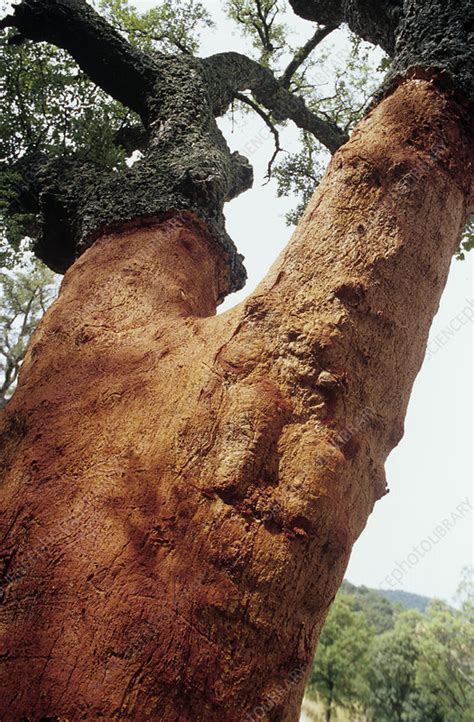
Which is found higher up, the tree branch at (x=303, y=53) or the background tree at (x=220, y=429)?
the tree branch at (x=303, y=53)

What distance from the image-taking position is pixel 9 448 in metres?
2.17

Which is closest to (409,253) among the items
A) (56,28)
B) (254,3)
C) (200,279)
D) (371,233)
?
(371,233)

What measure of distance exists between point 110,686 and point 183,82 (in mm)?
4786

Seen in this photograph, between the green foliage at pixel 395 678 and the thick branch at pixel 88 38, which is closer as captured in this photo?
the thick branch at pixel 88 38

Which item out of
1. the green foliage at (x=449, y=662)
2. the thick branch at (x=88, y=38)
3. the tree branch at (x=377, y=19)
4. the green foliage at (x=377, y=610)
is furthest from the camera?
the green foliage at (x=377, y=610)

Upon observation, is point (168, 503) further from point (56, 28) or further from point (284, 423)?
point (56, 28)

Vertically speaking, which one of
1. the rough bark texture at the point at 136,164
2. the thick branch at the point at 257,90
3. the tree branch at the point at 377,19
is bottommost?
the rough bark texture at the point at 136,164

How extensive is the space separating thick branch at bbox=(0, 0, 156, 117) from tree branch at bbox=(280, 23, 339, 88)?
5083 mm

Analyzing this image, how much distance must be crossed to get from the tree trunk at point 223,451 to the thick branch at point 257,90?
138 inches

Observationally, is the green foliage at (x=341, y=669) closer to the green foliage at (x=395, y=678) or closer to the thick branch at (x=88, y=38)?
the green foliage at (x=395, y=678)

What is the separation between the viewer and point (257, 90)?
6.86 m

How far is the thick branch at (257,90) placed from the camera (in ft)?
18.7

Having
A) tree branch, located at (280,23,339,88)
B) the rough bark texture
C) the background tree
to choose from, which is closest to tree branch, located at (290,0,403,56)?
the background tree

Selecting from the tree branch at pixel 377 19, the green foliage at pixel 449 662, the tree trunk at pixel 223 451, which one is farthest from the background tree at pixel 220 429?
the green foliage at pixel 449 662
